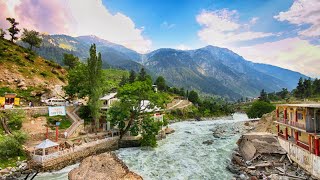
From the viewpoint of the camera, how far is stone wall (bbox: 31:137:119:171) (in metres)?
32.6

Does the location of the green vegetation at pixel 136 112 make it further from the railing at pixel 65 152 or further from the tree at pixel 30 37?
the tree at pixel 30 37

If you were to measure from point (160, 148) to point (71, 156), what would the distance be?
16.6 meters

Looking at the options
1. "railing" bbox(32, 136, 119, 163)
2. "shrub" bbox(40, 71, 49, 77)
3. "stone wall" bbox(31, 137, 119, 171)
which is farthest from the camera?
"shrub" bbox(40, 71, 49, 77)

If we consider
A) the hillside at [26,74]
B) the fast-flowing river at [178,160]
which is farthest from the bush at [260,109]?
the hillside at [26,74]

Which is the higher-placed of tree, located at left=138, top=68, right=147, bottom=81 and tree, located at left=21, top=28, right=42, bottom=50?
tree, located at left=21, top=28, right=42, bottom=50

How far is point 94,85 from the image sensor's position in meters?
52.2

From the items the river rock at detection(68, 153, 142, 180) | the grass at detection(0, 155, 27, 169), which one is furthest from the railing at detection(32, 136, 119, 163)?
the river rock at detection(68, 153, 142, 180)

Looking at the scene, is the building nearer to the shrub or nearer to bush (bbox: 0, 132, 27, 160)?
bush (bbox: 0, 132, 27, 160)

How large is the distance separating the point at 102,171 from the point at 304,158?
88.0 ft

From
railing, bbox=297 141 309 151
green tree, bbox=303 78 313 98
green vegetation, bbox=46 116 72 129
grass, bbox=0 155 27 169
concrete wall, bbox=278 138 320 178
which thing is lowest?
grass, bbox=0 155 27 169

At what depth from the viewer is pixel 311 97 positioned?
120 metres

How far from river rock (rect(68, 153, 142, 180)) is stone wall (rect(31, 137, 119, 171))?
919 inches

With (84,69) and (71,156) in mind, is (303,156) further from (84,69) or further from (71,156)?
(84,69)

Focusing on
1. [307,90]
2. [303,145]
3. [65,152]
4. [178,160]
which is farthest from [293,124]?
[307,90]
